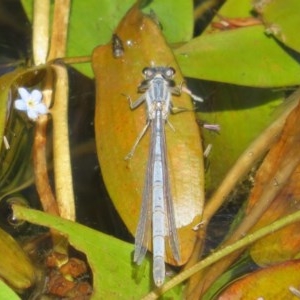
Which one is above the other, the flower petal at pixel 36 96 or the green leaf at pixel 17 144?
the flower petal at pixel 36 96

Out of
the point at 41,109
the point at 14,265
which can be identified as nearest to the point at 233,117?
the point at 41,109

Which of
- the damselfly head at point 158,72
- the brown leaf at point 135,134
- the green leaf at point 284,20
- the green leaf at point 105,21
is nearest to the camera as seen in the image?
the brown leaf at point 135,134

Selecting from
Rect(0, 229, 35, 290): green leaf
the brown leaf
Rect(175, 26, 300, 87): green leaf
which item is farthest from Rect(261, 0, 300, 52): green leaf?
Rect(0, 229, 35, 290): green leaf

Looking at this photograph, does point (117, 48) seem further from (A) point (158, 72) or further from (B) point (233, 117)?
(B) point (233, 117)

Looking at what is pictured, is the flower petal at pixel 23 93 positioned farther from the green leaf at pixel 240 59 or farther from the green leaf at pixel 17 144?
the green leaf at pixel 240 59

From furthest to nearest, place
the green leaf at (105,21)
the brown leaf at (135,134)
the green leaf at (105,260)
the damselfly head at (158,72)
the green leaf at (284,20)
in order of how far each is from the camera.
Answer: the green leaf at (105,21) < the green leaf at (284,20) < the damselfly head at (158,72) < the brown leaf at (135,134) < the green leaf at (105,260)

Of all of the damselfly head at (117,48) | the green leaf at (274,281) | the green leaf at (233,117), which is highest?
the damselfly head at (117,48)

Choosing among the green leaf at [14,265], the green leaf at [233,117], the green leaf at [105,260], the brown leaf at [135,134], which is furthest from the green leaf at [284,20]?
the green leaf at [14,265]
